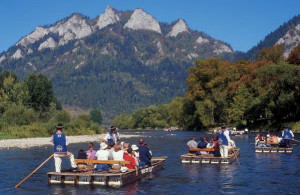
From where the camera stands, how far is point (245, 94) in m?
112

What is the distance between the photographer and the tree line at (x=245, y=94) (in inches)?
3671

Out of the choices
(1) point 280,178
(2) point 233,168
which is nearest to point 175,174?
(2) point 233,168

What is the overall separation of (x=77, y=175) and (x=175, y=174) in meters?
8.53

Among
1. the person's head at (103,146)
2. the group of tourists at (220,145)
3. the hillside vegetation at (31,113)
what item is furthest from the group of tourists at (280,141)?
the hillside vegetation at (31,113)

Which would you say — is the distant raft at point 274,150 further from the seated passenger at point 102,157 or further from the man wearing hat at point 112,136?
the seated passenger at point 102,157

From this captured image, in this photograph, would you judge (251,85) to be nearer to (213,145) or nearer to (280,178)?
(213,145)

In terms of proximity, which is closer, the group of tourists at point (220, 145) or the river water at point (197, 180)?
the river water at point (197, 180)

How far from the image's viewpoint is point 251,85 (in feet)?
370

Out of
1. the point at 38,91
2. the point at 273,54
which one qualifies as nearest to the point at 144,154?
the point at 38,91

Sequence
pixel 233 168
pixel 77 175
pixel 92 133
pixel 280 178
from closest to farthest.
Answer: pixel 77 175
pixel 280 178
pixel 233 168
pixel 92 133

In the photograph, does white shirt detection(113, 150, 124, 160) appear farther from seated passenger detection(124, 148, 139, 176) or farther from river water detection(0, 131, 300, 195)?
river water detection(0, 131, 300, 195)

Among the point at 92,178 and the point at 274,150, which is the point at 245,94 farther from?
the point at 92,178

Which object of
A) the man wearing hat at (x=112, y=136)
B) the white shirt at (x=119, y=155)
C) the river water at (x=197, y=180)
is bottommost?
the river water at (x=197, y=180)

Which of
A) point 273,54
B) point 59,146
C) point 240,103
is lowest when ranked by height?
point 59,146
